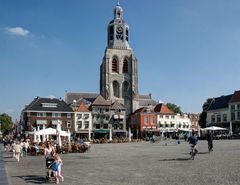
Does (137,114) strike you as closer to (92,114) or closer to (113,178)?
(92,114)

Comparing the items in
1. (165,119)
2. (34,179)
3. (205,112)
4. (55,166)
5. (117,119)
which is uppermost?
(205,112)

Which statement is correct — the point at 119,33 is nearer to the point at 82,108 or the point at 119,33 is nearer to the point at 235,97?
the point at 82,108

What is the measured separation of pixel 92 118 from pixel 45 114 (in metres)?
14.8

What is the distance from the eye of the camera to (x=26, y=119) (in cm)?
7994

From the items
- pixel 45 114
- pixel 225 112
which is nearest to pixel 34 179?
pixel 45 114

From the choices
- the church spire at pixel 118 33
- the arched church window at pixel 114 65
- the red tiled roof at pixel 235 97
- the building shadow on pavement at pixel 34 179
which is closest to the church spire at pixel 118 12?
the church spire at pixel 118 33

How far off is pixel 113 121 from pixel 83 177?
258 ft

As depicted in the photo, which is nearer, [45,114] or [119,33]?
[45,114]

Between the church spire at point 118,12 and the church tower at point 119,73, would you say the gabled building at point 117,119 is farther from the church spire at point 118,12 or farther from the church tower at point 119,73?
the church spire at point 118,12

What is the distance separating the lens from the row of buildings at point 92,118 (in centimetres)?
8044

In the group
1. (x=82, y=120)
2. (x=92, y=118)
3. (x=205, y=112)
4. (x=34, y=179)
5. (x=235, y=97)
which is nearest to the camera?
(x=34, y=179)

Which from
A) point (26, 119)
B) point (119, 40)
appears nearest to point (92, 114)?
point (26, 119)

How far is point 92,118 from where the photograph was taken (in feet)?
302

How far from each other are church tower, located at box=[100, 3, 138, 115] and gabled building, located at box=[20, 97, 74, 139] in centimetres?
1871
